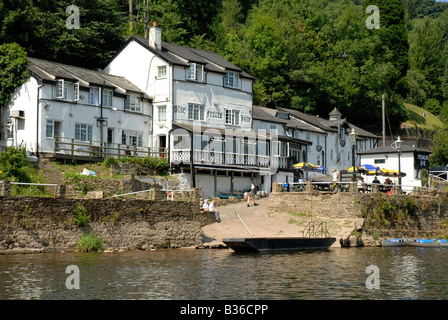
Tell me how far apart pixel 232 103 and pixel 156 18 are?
24.0 meters

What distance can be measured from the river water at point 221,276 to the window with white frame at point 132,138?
20050 mm

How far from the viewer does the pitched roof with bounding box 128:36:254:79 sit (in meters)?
57.2

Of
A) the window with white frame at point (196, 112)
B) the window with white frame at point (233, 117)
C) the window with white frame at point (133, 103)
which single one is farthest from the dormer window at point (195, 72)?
the window with white frame at point (133, 103)

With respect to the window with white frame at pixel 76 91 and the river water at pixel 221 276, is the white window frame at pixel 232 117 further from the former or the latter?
the river water at pixel 221 276

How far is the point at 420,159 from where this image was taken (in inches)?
2458

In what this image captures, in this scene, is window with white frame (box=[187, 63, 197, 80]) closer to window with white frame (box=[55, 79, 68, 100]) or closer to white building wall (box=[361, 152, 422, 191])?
window with white frame (box=[55, 79, 68, 100])

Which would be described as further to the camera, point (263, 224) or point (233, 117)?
point (233, 117)

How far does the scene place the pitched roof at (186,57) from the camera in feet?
188

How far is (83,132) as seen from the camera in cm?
5116

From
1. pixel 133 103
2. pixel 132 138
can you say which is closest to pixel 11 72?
pixel 133 103

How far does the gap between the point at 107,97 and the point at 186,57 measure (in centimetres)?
842

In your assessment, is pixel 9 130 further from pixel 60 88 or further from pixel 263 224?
pixel 263 224

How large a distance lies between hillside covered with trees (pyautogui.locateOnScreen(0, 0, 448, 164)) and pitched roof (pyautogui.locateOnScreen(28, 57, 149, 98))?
17.0ft

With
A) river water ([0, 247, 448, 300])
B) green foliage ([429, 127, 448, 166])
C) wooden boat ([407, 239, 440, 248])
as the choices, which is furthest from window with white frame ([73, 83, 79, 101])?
green foliage ([429, 127, 448, 166])
